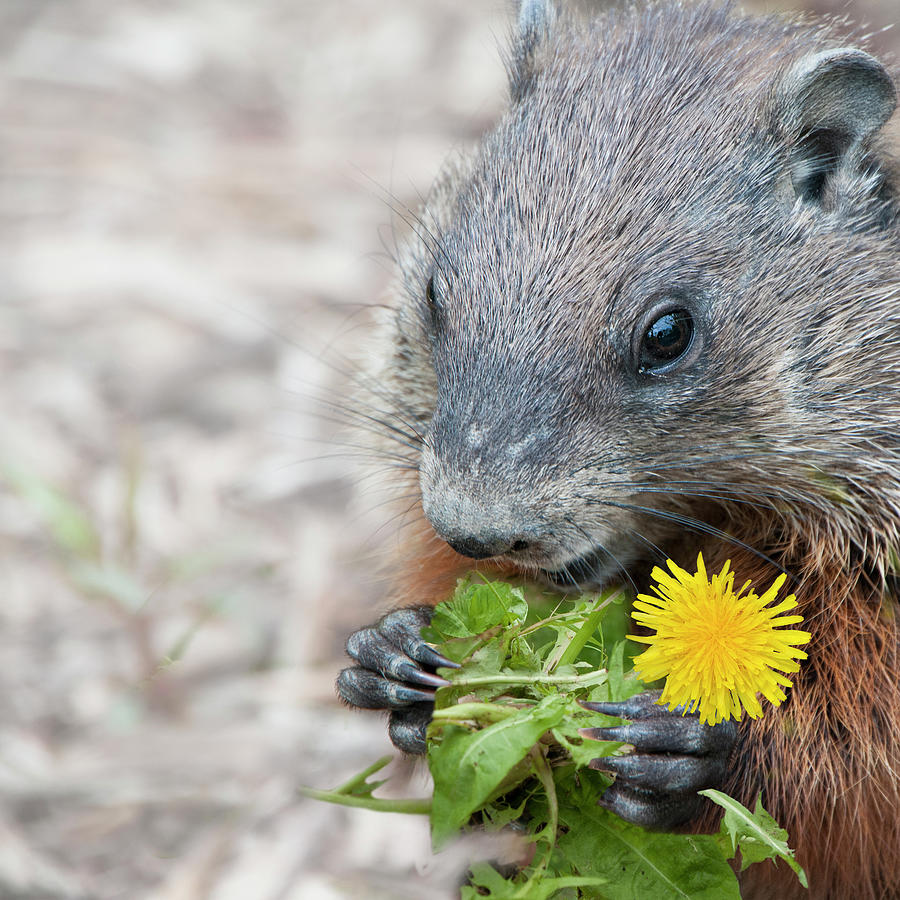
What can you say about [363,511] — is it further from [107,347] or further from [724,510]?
[724,510]

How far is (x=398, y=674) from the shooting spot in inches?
99.3

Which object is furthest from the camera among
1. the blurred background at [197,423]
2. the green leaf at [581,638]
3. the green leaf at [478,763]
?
the blurred background at [197,423]

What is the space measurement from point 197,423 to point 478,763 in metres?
3.19

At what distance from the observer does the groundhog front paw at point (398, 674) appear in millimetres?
2514

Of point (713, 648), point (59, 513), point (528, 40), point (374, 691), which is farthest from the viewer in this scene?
point (59, 513)

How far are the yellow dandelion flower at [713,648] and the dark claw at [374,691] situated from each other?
18.4 inches

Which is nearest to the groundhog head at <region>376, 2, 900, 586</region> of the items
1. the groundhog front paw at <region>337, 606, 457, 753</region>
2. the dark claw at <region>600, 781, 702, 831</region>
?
the groundhog front paw at <region>337, 606, 457, 753</region>

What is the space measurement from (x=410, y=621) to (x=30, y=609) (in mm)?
2166

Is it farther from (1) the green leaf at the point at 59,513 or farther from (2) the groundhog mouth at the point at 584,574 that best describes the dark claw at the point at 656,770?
(1) the green leaf at the point at 59,513

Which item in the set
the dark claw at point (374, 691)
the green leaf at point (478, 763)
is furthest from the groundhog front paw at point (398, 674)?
the green leaf at point (478, 763)

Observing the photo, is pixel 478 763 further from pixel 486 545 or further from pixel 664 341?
pixel 664 341

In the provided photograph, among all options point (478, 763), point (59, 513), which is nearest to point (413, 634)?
point (478, 763)

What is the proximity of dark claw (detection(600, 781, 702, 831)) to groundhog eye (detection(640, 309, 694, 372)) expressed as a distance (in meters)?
0.82

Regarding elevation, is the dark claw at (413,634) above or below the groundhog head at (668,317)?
below
